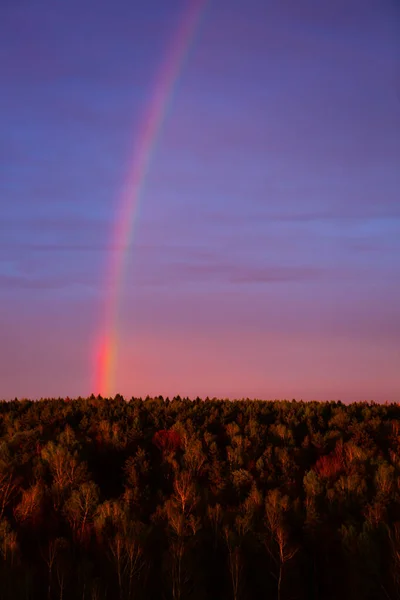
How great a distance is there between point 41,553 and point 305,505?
5282 mm

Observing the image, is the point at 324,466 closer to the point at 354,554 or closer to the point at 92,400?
the point at 354,554

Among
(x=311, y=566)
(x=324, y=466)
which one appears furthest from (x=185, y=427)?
(x=311, y=566)

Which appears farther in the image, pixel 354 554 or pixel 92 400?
pixel 92 400

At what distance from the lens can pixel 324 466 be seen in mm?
16625

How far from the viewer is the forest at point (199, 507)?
32.6 feet

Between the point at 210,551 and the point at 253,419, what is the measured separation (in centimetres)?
1096

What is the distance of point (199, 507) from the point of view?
13.1 m

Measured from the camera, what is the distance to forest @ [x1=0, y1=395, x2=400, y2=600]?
994cm

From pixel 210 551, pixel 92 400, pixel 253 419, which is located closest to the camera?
pixel 210 551

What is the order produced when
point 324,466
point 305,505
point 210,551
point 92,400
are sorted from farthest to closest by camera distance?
point 92,400, point 324,466, point 305,505, point 210,551

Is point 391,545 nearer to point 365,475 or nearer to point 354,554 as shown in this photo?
point 354,554

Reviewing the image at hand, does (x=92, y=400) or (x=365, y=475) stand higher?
(x=92, y=400)

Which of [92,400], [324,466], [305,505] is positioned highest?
[92,400]

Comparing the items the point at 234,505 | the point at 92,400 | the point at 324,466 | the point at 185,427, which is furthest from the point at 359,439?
the point at 92,400
